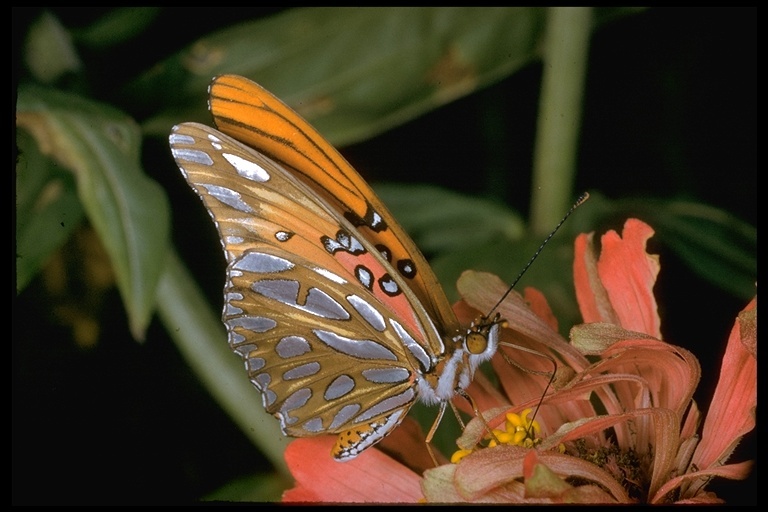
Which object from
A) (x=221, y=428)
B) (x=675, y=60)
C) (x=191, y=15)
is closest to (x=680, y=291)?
(x=675, y=60)

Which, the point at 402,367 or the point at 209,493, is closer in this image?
the point at 402,367

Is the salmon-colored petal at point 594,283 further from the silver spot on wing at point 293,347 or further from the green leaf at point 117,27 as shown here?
the green leaf at point 117,27

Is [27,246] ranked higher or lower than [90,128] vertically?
lower

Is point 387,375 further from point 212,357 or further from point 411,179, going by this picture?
point 411,179

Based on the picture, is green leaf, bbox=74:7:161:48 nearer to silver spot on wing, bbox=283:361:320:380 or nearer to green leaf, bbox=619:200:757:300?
silver spot on wing, bbox=283:361:320:380

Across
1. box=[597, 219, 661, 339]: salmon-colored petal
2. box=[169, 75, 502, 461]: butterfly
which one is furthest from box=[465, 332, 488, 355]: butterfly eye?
box=[597, 219, 661, 339]: salmon-colored petal

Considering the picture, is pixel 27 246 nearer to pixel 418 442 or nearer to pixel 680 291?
pixel 418 442

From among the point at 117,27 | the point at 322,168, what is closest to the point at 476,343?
the point at 322,168

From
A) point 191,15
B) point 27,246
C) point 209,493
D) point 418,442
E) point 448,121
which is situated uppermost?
point 191,15
